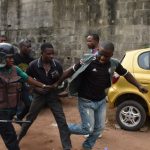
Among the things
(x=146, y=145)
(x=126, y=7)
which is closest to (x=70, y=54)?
(x=126, y=7)

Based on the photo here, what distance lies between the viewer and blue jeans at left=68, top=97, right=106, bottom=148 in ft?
20.4

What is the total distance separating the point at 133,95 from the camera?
8.34 m

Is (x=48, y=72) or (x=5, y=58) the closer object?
(x=5, y=58)

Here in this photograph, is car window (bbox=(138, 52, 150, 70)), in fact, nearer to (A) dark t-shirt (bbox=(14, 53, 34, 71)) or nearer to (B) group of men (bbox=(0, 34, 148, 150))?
(B) group of men (bbox=(0, 34, 148, 150))

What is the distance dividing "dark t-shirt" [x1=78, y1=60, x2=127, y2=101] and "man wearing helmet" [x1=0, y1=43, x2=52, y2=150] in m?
0.98

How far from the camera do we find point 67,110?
10.3 meters

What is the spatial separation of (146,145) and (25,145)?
2.03m

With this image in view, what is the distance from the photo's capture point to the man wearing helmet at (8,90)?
5.47 meters

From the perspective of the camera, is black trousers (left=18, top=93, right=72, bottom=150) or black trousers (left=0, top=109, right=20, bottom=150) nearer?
black trousers (left=0, top=109, right=20, bottom=150)

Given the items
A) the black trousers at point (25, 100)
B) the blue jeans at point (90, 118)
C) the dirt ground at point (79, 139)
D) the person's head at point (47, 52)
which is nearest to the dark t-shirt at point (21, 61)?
the black trousers at point (25, 100)

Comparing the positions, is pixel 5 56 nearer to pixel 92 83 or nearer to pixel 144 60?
pixel 92 83

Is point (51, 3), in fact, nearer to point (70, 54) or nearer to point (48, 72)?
point (70, 54)

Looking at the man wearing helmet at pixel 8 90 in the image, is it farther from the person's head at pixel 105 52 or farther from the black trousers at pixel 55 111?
the person's head at pixel 105 52

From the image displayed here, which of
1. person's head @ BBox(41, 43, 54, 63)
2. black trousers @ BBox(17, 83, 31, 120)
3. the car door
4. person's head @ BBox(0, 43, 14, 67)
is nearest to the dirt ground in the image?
black trousers @ BBox(17, 83, 31, 120)
